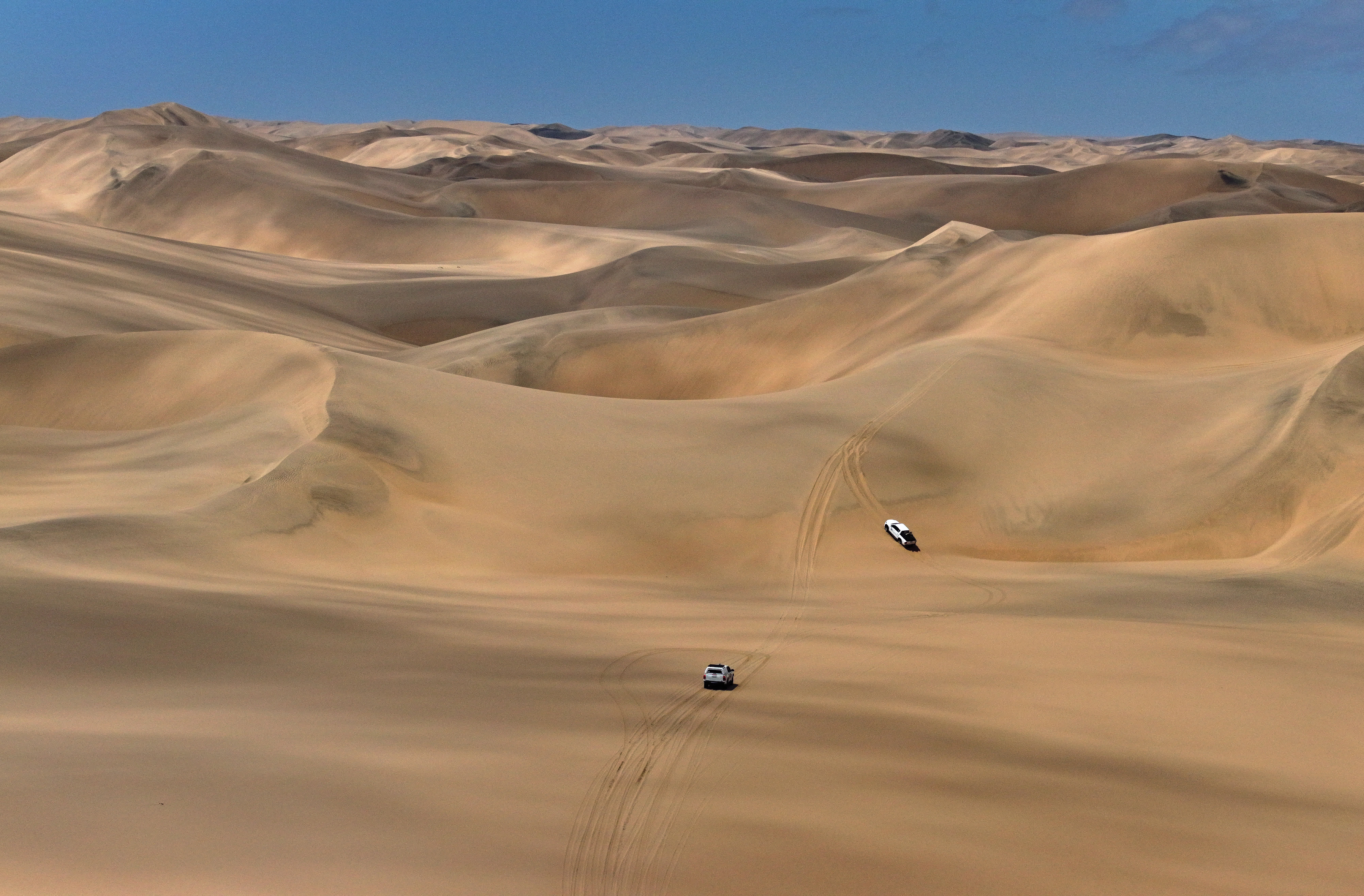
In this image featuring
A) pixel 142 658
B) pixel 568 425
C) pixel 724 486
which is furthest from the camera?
pixel 568 425

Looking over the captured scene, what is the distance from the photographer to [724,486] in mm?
13188

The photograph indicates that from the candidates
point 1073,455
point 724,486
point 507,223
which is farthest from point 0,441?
point 507,223

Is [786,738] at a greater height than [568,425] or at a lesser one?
lesser

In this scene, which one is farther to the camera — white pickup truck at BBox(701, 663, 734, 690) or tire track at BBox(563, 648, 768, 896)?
white pickup truck at BBox(701, 663, 734, 690)

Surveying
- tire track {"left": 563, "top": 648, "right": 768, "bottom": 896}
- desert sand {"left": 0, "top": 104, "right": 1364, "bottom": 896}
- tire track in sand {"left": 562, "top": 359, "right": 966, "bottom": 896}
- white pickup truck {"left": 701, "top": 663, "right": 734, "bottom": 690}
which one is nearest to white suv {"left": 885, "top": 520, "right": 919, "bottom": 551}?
desert sand {"left": 0, "top": 104, "right": 1364, "bottom": 896}

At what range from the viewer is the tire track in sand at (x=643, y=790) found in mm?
4801

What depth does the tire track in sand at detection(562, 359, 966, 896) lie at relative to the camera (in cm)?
480

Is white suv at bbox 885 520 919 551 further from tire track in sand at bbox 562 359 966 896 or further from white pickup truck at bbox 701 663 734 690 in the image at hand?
white pickup truck at bbox 701 663 734 690

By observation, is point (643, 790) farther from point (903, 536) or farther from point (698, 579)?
point (903, 536)

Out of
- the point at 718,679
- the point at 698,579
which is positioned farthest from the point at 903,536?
the point at 718,679

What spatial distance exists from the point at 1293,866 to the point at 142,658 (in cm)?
563

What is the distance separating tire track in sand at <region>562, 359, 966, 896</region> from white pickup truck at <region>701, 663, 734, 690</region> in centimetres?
5

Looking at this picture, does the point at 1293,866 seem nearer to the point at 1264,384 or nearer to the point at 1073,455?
the point at 1073,455

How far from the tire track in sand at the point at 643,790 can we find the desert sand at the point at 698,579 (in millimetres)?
29
